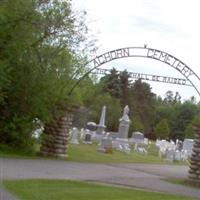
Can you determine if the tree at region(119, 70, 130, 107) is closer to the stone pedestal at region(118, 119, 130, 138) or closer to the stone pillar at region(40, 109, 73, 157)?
the stone pedestal at region(118, 119, 130, 138)

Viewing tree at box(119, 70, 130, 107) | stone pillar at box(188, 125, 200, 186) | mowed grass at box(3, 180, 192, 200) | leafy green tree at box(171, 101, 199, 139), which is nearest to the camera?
mowed grass at box(3, 180, 192, 200)

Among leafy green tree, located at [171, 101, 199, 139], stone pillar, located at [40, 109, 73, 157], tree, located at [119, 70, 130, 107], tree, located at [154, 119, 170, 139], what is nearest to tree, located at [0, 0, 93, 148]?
stone pillar, located at [40, 109, 73, 157]

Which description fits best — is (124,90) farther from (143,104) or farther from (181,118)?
(181,118)

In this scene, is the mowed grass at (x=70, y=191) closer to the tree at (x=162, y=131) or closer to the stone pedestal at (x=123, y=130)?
the stone pedestal at (x=123, y=130)

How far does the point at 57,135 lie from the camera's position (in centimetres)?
2834

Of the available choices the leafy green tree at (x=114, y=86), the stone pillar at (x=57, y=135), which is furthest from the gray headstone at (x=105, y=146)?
the leafy green tree at (x=114, y=86)

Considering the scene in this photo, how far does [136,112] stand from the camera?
352ft

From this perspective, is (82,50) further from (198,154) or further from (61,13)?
(198,154)

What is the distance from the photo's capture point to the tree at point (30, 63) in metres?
26.2

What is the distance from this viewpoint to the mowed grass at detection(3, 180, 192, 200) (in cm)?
1400

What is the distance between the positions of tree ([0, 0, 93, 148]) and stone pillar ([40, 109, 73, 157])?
0.62 metres

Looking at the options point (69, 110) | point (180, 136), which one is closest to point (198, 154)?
point (69, 110)

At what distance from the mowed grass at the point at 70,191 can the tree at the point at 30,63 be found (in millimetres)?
9183

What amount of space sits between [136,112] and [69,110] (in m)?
79.2
